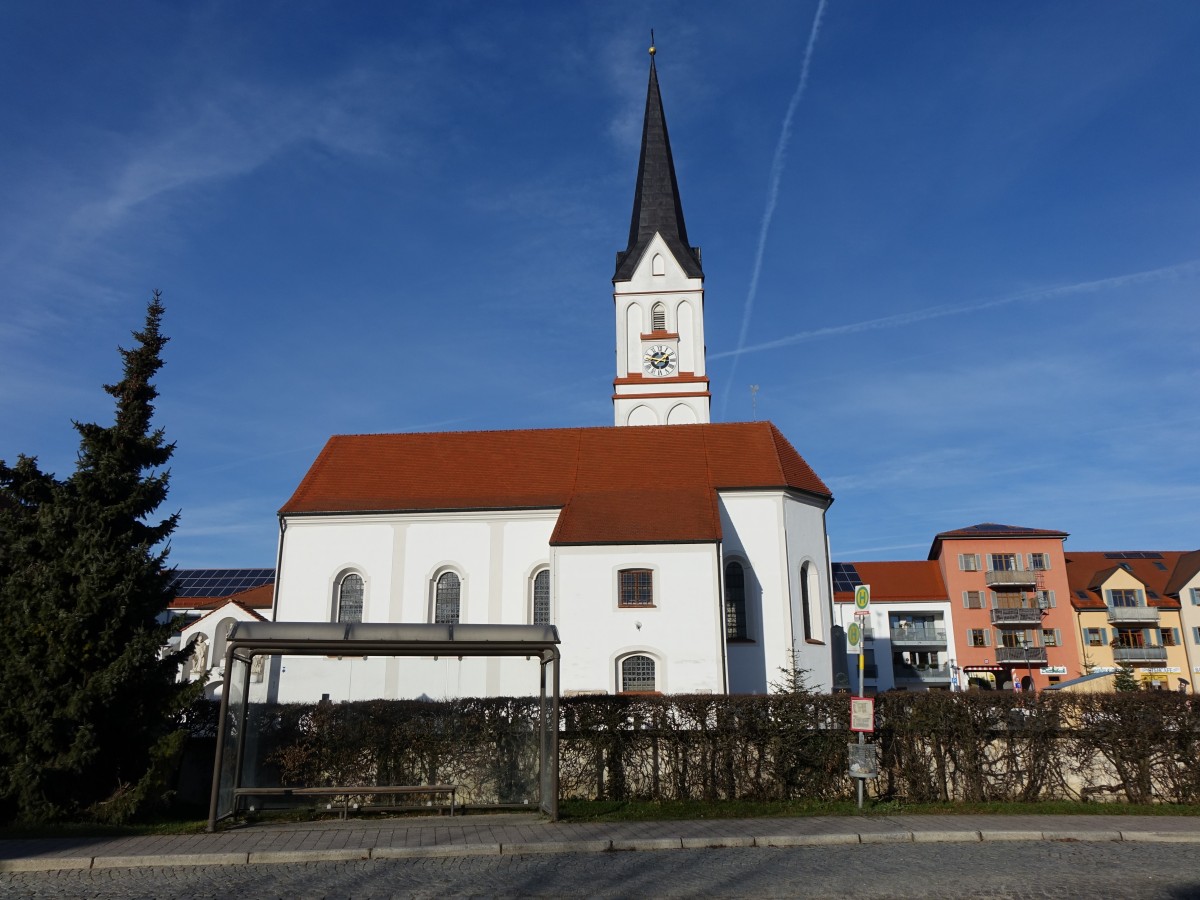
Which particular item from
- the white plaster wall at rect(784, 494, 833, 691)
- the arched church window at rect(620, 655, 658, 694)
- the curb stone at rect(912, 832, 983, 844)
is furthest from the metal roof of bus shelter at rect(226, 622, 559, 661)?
the white plaster wall at rect(784, 494, 833, 691)

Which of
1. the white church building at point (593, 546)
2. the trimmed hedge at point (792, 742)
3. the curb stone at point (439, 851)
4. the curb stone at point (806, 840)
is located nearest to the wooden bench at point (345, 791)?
the trimmed hedge at point (792, 742)

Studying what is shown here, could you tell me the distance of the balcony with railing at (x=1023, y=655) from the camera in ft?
191

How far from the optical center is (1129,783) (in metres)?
15.8

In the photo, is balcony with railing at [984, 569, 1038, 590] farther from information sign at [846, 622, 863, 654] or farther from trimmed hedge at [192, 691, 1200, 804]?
information sign at [846, 622, 863, 654]

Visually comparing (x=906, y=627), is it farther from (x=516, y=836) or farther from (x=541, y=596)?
(x=516, y=836)

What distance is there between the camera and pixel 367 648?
14094 mm

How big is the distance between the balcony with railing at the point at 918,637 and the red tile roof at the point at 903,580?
2098 mm

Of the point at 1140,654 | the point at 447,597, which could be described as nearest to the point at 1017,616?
the point at 1140,654

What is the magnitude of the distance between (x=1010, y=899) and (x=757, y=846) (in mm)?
3782

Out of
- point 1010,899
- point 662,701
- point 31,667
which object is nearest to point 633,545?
point 662,701

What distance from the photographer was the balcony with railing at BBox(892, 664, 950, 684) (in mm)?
60688

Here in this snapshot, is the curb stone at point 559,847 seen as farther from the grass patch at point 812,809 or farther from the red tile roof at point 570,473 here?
the red tile roof at point 570,473

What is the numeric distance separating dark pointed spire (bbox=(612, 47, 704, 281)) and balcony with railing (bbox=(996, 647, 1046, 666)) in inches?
1347

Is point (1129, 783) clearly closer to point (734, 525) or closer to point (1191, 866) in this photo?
point (1191, 866)
